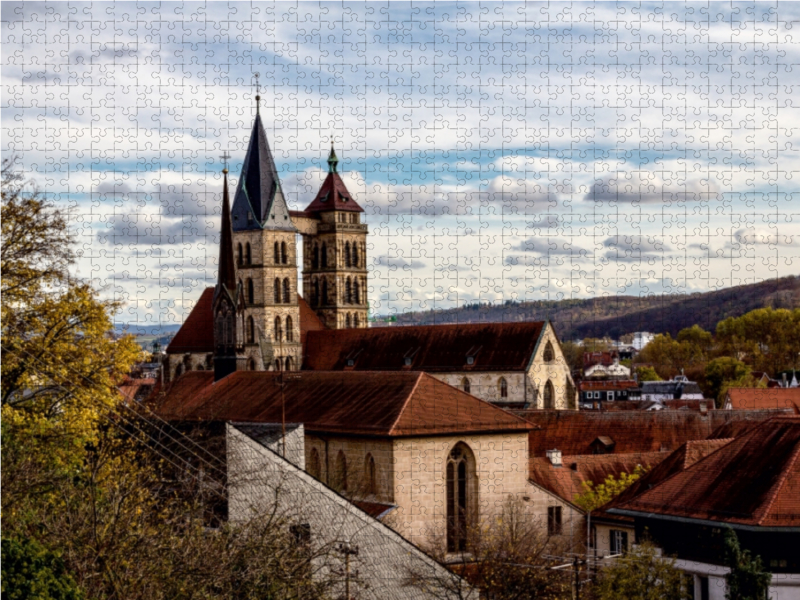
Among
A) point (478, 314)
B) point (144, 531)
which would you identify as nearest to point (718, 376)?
point (478, 314)

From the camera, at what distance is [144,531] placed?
718 inches

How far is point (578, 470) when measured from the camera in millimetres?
50031

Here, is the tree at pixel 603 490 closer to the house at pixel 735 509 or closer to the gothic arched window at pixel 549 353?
the house at pixel 735 509

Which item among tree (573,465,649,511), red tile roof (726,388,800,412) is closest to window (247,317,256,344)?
red tile roof (726,388,800,412)

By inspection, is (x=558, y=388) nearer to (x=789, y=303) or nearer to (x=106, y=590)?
(x=106, y=590)

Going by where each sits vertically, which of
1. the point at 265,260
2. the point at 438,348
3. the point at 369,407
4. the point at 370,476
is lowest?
the point at 370,476

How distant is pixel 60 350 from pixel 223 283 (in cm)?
5488

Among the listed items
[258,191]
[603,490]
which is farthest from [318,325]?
[603,490]

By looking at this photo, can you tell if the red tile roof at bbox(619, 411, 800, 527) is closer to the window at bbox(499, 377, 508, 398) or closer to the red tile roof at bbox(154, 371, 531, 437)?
the red tile roof at bbox(154, 371, 531, 437)

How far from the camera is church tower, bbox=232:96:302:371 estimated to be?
9431 cm

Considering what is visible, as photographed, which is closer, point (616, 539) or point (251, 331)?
point (616, 539)

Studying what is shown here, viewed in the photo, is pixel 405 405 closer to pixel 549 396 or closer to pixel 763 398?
pixel 549 396

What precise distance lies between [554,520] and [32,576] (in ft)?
98.9

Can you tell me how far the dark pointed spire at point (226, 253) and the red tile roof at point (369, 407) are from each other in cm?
2936
